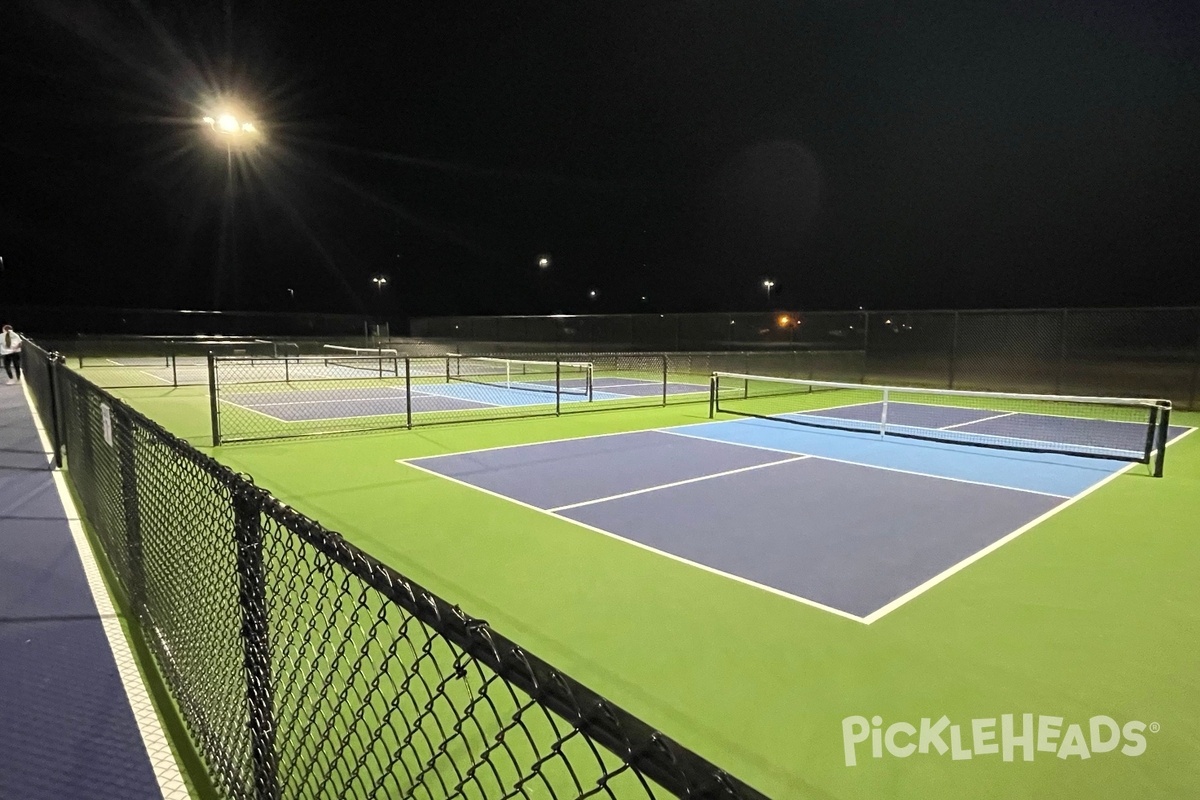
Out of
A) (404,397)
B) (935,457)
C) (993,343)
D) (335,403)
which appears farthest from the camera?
(993,343)

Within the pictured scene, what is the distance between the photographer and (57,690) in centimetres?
327

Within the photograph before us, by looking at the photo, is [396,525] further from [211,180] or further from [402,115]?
[211,180]

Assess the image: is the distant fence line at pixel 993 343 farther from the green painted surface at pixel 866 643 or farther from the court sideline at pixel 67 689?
the court sideline at pixel 67 689

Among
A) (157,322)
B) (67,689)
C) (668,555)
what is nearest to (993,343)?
(668,555)

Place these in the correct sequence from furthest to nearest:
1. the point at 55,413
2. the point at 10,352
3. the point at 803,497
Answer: the point at 10,352 < the point at 55,413 < the point at 803,497

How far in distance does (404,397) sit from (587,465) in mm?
9572

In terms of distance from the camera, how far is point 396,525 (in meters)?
6.05

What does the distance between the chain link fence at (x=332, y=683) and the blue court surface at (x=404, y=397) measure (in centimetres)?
888

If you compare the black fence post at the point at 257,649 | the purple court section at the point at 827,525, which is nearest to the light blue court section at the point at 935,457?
the purple court section at the point at 827,525

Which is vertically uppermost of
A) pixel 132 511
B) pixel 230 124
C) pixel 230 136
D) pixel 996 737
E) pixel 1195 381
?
pixel 230 136

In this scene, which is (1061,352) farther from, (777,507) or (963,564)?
(963,564)

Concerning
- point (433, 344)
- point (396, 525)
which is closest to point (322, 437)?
point (396, 525)

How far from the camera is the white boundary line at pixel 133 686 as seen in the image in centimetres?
269

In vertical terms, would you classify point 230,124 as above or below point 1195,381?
above
